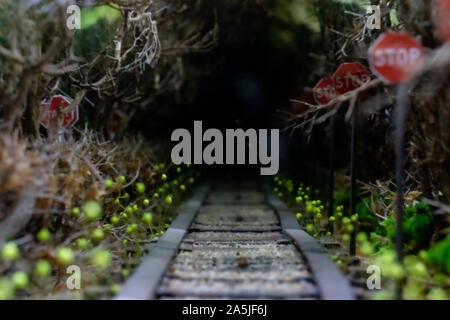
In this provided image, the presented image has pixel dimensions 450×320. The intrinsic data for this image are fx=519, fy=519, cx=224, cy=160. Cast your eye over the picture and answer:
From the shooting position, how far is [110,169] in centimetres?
815

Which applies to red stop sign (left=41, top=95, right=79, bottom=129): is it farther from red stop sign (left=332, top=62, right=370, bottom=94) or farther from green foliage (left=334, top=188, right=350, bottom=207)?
green foliage (left=334, top=188, right=350, bottom=207)

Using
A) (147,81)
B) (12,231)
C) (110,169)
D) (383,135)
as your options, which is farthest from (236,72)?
(12,231)

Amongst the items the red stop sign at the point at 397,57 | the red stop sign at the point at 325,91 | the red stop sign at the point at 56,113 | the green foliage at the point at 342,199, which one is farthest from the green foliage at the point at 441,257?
the red stop sign at the point at 56,113

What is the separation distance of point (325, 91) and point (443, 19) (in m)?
2.68

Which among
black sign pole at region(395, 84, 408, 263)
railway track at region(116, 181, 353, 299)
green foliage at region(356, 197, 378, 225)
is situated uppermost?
black sign pole at region(395, 84, 408, 263)

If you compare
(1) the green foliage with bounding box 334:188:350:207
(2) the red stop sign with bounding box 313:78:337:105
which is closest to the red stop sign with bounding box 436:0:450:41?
(2) the red stop sign with bounding box 313:78:337:105

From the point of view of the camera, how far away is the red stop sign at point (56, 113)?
6.93 m

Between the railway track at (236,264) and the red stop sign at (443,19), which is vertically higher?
the red stop sign at (443,19)

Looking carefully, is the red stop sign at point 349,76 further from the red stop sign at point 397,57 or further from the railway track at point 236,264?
the railway track at point 236,264

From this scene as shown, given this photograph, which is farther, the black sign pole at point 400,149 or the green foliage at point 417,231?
the green foliage at point 417,231

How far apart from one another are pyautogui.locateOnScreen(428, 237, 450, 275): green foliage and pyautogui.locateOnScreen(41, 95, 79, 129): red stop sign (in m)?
4.71

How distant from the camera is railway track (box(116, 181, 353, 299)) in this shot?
16.9 feet

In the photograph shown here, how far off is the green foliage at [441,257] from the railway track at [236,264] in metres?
1.00

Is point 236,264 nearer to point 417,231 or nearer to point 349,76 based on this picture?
point 417,231
